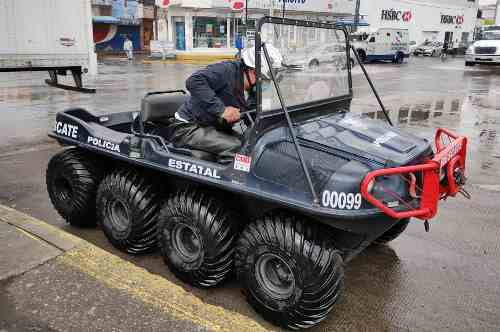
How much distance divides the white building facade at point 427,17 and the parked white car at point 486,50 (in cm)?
1506

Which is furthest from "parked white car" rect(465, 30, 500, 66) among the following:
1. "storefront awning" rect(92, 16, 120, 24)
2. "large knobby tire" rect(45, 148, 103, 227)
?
"storefront awning" rect(92, 16, 120, 24)

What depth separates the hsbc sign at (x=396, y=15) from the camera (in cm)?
4312

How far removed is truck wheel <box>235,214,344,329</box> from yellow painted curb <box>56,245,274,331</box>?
0.73 ft

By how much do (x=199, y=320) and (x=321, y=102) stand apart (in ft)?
6.20

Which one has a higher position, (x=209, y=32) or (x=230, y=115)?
(x=209, y=32)

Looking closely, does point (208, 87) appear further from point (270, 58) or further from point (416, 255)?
point (416, 255)

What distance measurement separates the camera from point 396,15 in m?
44.2

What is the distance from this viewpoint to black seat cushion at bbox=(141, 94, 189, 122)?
422cm

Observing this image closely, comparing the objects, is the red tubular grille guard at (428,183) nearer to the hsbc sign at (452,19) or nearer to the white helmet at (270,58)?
the white helmet at (270,58)

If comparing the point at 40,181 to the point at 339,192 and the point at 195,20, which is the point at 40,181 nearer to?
the point at 339,192

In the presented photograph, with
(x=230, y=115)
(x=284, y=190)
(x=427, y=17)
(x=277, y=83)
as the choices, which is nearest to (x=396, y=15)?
(x=427, y=17)

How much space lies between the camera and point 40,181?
5992mm

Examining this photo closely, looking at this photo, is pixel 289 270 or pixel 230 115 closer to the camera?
pixel 289 270

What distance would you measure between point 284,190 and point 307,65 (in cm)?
123
